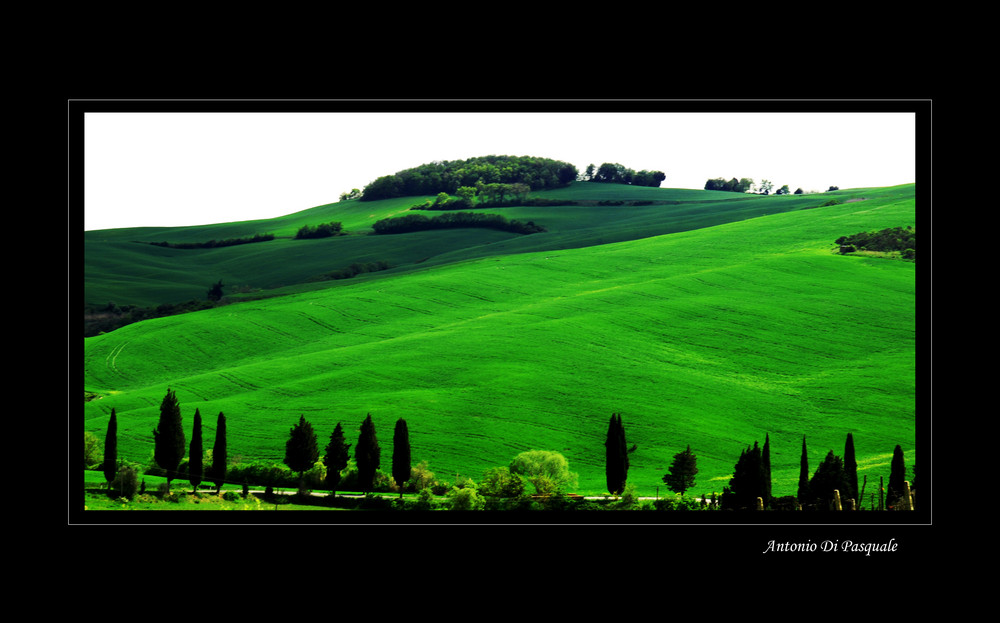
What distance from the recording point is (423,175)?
102 ft

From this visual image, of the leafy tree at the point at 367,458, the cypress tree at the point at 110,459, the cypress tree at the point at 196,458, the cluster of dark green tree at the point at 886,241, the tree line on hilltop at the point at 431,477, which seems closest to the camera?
the cypress tree at the point at 110,459

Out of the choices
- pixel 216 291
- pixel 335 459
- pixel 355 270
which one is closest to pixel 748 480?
pixel 335 459

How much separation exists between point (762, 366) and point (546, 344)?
26.2 ft

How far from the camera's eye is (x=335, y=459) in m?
14.3

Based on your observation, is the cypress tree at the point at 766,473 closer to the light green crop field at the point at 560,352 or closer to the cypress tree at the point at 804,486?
the cypress tree at the point at 804,486

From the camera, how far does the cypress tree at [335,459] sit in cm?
1415

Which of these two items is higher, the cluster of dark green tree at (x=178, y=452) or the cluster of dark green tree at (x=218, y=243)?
the cluster of dark green tree at (x=218, y=243)

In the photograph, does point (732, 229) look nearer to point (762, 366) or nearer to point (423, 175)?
point (762, 366)

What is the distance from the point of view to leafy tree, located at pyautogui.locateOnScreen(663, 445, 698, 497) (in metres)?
17.3

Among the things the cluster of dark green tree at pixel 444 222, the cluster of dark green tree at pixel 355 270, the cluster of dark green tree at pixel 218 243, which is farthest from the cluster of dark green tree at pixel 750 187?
the cluster of dark green tree at pixel 218 243

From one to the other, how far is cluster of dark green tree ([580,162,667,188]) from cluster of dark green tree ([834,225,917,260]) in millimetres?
9295

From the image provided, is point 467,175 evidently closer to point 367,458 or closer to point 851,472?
point 367,458

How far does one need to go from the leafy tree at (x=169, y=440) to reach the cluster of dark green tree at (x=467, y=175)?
40.1 ft
